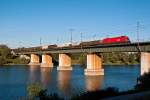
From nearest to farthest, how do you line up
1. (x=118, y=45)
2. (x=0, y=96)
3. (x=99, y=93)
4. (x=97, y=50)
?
(x=99, y=93) → (x=0, y=96) → (x=118, y=45) → (x=97, y=50)

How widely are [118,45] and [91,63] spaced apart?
1568cm

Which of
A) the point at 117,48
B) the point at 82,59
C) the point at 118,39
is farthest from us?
the point at 82,59

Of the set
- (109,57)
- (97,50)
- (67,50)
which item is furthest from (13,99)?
(109,57)

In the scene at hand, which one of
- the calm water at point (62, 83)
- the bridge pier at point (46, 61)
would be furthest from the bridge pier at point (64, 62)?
the calm water at point (62, 83)

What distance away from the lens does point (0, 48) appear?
18838cm

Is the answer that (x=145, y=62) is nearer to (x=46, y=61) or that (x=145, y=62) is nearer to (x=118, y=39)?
(x=118, y=39)

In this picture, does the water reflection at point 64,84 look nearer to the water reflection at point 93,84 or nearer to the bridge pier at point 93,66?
the water reflection at point 93,84

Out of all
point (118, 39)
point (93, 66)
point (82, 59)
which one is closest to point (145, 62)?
point (118, 39)

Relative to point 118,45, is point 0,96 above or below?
below

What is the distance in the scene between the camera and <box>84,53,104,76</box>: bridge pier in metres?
96.1

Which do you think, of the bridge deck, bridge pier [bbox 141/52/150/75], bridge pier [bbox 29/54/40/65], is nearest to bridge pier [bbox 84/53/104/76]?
the bridge deck

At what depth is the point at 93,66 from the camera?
9738cm

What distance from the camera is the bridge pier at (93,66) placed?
96.1 meters

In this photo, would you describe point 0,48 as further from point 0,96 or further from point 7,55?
point 0,96
